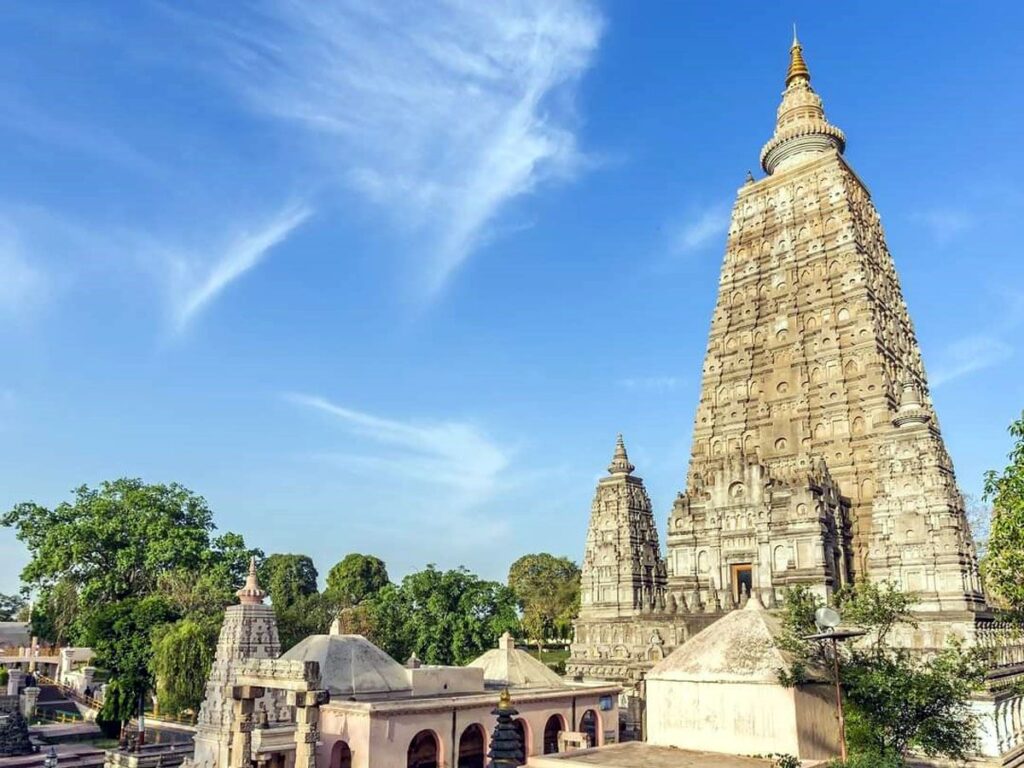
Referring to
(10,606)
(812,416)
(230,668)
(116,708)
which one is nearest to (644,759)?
(230,668)

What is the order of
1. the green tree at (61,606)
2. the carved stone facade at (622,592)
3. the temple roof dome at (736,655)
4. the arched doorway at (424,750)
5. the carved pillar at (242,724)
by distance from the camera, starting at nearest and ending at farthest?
the temple roof dome at (736,655)
the carved pillar at (242,724)
the arched doorway at (424,750)
the carved stone facade at (622,592)
the green tree at (61,606)

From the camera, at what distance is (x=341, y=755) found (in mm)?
22609

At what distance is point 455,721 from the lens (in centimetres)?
2405

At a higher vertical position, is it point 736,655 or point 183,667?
point 736,655

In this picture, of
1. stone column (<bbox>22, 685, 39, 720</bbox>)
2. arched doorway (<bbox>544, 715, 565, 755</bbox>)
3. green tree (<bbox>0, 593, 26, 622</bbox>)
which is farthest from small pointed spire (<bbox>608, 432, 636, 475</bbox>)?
green tree (<bbox>0, 593, 26, 622</bbox>)

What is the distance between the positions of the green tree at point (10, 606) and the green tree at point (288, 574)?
142 feet

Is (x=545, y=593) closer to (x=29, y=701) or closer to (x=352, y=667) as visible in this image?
(x=29, y=701)

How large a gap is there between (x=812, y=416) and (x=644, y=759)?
30.1m

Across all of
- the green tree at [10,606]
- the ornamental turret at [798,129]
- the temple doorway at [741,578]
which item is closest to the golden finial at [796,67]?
the ornamental turret at [798,129]

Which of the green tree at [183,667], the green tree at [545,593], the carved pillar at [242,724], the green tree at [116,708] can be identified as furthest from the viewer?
the green tree at [545,593]

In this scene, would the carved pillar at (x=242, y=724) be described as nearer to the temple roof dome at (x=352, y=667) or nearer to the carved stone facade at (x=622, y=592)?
the temple roof dome at (x=352, y=667)

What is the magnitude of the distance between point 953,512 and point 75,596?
5306 cm

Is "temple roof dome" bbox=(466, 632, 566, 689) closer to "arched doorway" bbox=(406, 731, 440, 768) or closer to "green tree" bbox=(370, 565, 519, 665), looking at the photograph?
"arched doorway" bbox=(406, 731, 440, 768)

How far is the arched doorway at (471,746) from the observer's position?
2512 centimetres
